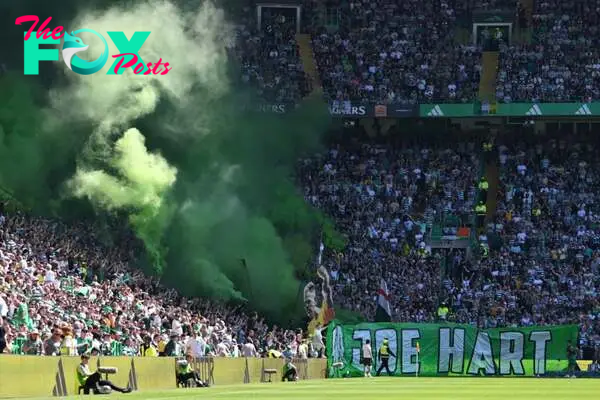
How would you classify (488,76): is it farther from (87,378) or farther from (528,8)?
(87,378)

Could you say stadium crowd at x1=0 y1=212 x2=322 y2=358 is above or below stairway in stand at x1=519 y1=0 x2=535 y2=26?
below

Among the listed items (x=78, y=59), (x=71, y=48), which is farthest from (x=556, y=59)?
(x=71, y=48)

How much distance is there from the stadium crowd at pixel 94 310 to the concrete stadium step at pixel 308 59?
18.9m

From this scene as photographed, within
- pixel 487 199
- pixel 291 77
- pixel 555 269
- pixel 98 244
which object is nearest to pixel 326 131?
pixel 291 77

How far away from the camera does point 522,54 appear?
7406 cm

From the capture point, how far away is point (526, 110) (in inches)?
2805

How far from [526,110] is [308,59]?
1203cm

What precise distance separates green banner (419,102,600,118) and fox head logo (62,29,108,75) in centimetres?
1926

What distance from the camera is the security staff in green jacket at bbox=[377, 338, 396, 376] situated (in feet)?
182

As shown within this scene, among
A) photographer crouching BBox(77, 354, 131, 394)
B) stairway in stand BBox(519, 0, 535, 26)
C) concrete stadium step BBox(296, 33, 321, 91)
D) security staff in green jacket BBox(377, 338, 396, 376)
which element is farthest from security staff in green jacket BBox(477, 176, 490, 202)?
photographer crouching BBox(77, 354, 131, 394)

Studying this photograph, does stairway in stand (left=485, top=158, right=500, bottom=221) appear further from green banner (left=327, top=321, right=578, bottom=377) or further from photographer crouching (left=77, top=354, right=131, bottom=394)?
photographer crouching (left=77, top=354, right=131, bottom=394)

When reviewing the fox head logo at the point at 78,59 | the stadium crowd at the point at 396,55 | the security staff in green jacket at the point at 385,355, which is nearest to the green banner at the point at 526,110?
the stadium crowd at the point at 396,55

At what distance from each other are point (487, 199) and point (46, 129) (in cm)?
2347

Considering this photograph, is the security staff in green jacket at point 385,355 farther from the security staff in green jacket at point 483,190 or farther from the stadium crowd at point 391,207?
the security staff in green jacket at point 483,190
